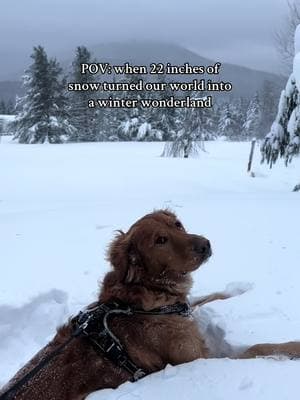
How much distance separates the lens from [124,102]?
1462 inches

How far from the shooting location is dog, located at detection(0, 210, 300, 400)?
2.90 meters

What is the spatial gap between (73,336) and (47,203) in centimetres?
812

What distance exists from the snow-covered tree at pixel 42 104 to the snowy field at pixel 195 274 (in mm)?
29628

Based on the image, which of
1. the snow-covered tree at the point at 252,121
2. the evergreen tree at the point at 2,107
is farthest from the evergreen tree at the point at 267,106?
the evergreen tree at the point at 2,107

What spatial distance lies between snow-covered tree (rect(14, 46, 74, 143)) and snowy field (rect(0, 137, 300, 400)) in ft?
97.2

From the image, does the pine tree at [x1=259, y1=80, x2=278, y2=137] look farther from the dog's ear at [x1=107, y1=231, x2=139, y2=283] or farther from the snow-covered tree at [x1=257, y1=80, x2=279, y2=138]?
the dog's ear at [x1=107, y1=231, x2=139, y2=283]

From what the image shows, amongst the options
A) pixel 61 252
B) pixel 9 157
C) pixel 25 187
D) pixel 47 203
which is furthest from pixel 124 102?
pixel 61 252

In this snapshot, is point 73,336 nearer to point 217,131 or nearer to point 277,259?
point 277,259

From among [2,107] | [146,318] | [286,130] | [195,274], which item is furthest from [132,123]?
[2,107]

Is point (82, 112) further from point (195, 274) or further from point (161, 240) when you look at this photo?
point (161, 240)

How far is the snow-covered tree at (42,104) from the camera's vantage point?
41.1 meters

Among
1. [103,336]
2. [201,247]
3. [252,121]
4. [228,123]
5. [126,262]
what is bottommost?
[103,336]

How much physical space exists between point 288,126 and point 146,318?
307 inches

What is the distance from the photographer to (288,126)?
1008 cm
